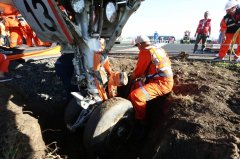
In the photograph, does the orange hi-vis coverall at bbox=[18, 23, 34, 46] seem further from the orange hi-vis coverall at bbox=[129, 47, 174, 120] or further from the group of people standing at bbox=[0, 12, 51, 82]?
the orange hi-vis coverall at bbox=[129, 47, 174, 120]

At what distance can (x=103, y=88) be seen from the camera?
420cm

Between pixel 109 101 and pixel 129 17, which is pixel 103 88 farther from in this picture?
pixel 129 17

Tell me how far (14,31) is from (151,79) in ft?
22.1

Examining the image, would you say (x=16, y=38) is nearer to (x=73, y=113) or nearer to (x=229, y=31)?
(x=73, y=113)

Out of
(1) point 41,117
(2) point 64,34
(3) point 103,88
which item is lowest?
(1) point 41,117

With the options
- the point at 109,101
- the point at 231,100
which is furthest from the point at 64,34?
the point at 231,100

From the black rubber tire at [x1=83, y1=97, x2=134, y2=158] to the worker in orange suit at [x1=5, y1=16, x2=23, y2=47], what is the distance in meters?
6.71

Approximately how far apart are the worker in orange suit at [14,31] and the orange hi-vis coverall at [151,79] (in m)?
6.06

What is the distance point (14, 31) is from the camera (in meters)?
10.2

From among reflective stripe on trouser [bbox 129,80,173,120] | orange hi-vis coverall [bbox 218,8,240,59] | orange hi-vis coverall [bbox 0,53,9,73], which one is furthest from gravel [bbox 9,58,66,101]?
orange hi-vis coverall [bbox 218,8,240,59]

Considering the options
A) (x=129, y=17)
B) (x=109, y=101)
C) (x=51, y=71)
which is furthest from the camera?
(x=51, y=71)

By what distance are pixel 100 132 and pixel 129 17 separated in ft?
5.13

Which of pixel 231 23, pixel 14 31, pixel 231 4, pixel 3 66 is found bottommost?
pixel 3 66

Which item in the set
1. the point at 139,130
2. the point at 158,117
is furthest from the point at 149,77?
the point at 139,130
